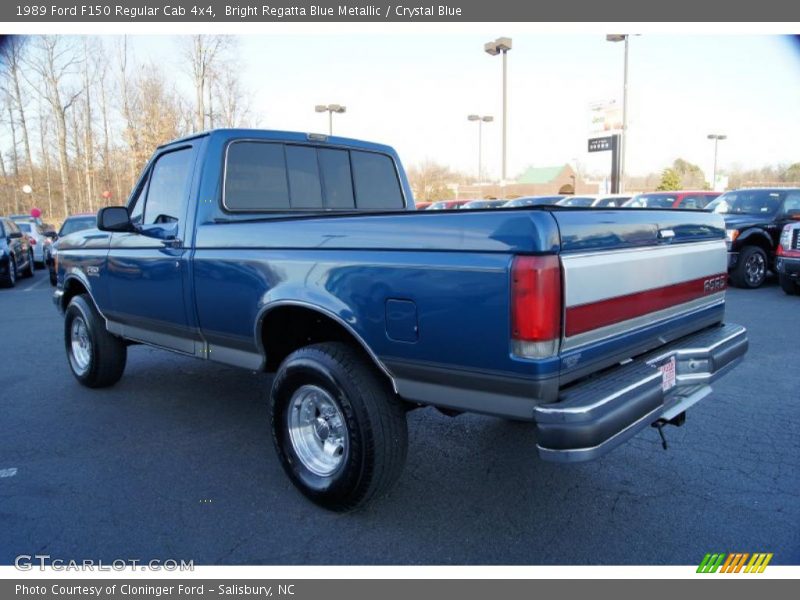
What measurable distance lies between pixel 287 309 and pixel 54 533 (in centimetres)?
161

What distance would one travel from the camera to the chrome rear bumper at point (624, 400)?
90.4 inches

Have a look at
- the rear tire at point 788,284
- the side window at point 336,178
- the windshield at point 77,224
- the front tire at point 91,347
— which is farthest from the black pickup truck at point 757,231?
the windshield at point 77,224

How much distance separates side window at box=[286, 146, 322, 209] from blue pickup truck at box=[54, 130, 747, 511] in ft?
0.03

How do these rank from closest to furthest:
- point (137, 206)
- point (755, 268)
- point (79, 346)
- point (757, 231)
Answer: point (137, 206) < point (79, 346) < point (757, 231) < point (755, 268)

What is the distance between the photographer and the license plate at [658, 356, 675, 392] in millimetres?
2937

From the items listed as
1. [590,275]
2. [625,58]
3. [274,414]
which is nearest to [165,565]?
[274,414]

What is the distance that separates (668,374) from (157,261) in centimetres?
Answer: 331

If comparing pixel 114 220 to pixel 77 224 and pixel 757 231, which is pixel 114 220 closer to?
pixel 77 224

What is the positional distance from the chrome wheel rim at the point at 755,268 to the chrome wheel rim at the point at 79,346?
10.8 m

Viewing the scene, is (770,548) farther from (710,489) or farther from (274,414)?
(274,414)

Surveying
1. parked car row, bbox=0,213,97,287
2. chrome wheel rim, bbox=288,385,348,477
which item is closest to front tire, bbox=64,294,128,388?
chrome wheel rim, bbox=288,385,348,477

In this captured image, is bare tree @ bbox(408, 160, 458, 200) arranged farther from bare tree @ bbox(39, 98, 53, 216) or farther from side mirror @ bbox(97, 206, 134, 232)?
side mirror @ bbox(97, 206, 134, 232)

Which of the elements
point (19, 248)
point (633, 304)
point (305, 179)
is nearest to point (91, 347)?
point (305, 179)

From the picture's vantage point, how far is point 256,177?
13.6 feet
